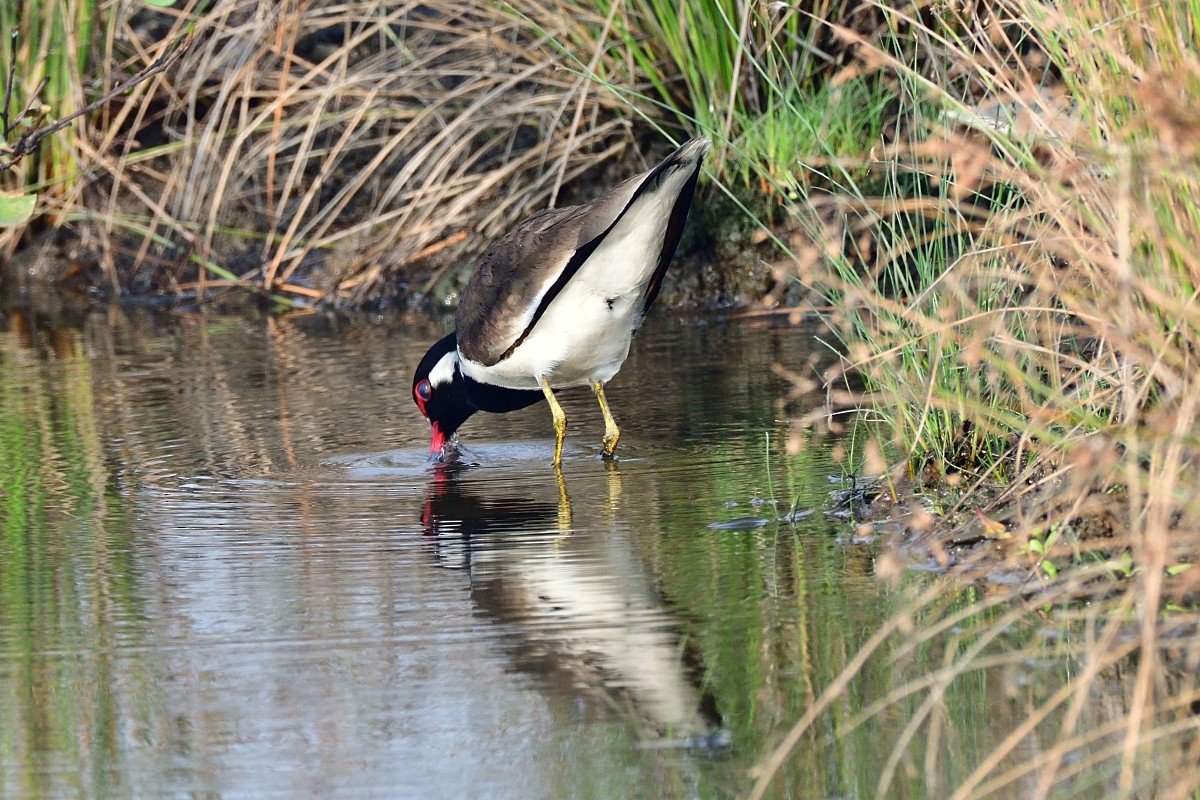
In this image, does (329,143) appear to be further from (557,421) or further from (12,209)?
(12,209)

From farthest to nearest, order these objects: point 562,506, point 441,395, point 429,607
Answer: point 441,395, point 562,506, point 429,607

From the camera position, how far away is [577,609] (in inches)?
156

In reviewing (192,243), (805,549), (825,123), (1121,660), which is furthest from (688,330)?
(1121,660)

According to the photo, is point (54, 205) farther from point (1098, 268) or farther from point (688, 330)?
point (1098, 268)

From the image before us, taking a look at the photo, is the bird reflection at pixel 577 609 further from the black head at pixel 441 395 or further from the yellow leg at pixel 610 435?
the black head at pixel 441 395

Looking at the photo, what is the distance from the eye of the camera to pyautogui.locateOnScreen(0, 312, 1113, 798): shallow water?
307cm

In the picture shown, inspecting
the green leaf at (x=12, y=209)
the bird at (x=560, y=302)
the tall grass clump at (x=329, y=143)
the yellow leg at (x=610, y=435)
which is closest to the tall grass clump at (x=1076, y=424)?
the bird at (x=560, y=302)

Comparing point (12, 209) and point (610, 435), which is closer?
point (12, 209)

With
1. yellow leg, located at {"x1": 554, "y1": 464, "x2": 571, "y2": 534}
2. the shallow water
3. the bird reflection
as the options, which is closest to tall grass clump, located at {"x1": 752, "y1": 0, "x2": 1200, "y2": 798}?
the shallow water

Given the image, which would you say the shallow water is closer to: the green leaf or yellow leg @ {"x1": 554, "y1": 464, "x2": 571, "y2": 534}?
yellow leg @ {"x1": 554, "y1": 464, "x2": 571, "y2": 534}

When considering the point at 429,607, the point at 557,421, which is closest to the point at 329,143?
the point at 557,421

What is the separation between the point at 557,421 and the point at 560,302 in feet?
1.43

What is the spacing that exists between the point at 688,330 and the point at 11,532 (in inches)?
169

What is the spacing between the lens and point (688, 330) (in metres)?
8.77
